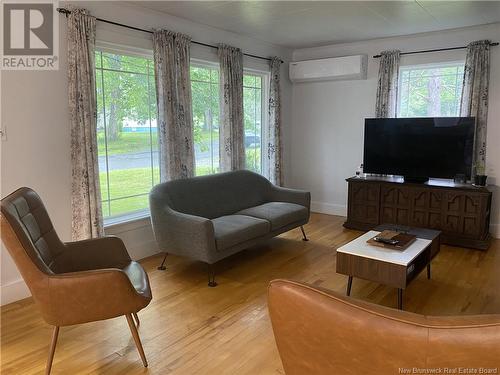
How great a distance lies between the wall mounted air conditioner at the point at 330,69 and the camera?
5688mm

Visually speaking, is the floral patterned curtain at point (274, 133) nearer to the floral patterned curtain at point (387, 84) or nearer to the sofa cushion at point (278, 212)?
the sofa cushion at point (278, 212)

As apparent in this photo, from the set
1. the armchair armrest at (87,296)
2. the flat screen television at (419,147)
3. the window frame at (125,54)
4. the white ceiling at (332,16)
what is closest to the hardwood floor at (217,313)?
the armchair armrest at (87,296)

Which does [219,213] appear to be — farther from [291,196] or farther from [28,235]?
[28,235]

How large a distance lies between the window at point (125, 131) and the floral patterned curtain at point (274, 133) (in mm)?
2081

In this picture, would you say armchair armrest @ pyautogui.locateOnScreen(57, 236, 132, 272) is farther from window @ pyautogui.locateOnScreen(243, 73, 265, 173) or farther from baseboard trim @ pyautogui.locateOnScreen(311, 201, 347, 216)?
baseboard trim @ pyautogui.locateOnScreen(311, 201, 347, 216)

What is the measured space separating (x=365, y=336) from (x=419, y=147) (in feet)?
15.0

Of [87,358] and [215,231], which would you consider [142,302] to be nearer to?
[87,358]

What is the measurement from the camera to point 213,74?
5.11 meters

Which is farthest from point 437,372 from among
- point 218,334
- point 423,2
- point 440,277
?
point 423,2

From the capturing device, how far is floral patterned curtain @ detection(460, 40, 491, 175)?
4828mm

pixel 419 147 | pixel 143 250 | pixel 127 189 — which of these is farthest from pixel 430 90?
pixel 143 250

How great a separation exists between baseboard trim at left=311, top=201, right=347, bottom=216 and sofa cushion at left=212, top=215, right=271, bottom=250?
2399 millimetres

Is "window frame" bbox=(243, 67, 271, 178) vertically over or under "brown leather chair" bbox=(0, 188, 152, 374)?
over
